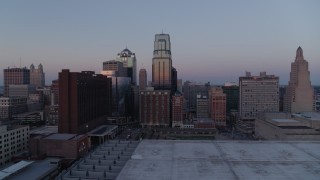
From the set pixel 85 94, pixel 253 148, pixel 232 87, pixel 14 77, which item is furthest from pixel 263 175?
pixel 14 77

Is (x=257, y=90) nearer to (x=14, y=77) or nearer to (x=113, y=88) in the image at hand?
(x=113, y=88)

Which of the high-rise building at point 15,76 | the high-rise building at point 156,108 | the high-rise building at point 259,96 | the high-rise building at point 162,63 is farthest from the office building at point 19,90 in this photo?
the high-rise building at point 259,96

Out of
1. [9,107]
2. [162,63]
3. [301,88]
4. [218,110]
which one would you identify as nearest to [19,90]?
[9,107]

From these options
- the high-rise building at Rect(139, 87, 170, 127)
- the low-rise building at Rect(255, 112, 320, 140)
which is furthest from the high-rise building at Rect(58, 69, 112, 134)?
the low-rise building at Rect(255, 112, 320, 140)

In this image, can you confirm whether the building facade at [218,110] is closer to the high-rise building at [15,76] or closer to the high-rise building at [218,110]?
the high-rise building at [218,110]

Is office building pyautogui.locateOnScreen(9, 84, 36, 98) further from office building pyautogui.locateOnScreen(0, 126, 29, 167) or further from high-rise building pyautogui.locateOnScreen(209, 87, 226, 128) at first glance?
office building pyautogui.locateOnScreen(0, 126, 29, 167)

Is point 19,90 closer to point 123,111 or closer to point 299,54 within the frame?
point 123,111
